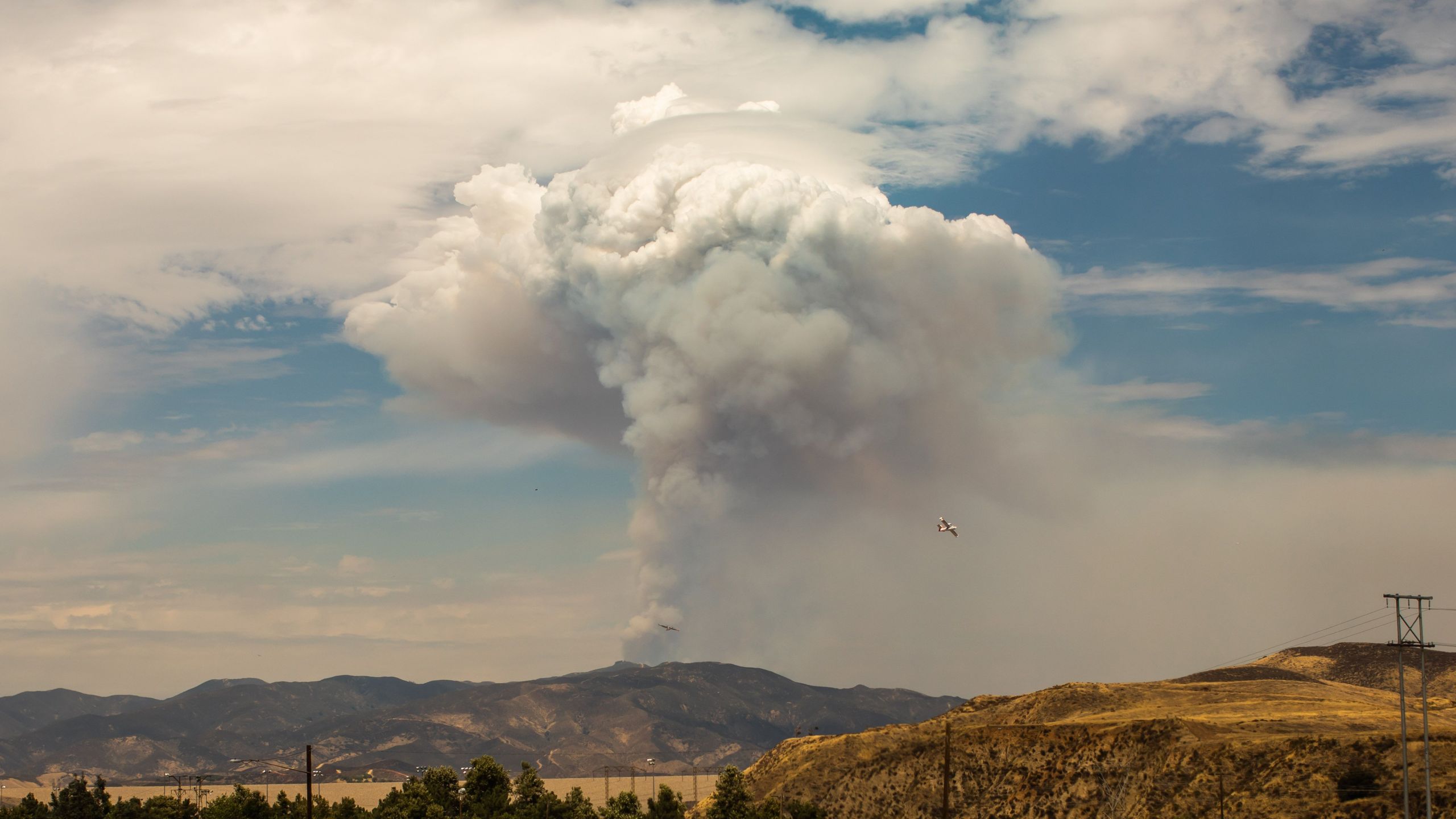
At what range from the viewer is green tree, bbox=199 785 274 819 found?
17675 centimetres

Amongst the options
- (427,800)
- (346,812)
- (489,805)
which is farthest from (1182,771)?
(346,812)

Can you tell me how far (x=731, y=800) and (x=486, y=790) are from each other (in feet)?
130

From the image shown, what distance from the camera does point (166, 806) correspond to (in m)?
→ 198

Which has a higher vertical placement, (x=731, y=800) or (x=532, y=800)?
(x=731, y=800)

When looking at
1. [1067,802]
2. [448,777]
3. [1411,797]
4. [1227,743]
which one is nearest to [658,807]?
[448,777]

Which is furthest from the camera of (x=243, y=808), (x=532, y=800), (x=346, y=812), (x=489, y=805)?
(x=489, y=805)

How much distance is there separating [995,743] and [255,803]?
Result: 107m

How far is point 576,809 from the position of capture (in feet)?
559

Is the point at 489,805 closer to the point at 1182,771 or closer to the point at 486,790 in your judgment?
the point at 486,790

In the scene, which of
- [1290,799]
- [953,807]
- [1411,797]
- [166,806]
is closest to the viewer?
[1411,797]

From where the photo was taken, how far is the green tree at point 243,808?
177m

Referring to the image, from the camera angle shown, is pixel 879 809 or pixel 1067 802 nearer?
pixel 1067 802

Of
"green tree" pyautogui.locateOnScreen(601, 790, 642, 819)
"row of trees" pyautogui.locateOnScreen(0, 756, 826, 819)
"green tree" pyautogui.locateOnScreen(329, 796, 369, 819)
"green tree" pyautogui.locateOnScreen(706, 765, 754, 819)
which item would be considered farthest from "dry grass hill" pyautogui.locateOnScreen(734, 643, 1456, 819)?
"green tree" pyautogui.locateOnScreen(329, 796, 369, 819)

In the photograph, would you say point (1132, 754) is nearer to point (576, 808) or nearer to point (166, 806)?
point (576, 808)
